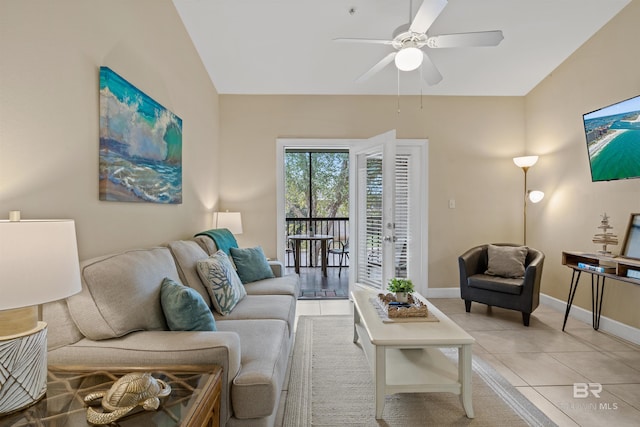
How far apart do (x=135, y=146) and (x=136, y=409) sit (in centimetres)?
175

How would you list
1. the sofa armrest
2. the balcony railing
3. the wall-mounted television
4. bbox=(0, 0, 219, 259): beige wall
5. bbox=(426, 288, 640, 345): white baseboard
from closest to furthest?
bbox=(0, 0, 219, 259): beige wall < the wall-mounted television < bbox=(426, 288, 640, 345): white baseboard < the sofa armrest < the balcony railing

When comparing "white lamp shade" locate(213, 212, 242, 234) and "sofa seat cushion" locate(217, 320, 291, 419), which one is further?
"white lamp shade" locate(213, 212, 242, 234)

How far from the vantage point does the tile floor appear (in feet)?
6.50

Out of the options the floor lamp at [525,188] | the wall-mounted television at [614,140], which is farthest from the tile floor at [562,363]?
the wall-mounted television at [614,140]

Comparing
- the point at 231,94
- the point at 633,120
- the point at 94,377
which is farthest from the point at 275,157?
the point at 633,120

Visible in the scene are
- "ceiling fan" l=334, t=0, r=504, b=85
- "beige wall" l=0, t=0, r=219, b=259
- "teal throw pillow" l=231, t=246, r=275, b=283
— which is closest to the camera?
"beige wall" l=0, t=0, r=219, b=259

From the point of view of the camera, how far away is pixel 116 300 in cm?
153

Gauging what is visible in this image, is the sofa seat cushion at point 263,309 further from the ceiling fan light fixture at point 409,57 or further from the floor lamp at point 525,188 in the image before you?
the floor lamp at point 525,188

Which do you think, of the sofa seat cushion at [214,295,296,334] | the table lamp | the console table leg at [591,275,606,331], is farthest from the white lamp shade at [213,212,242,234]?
the console table leg at [591,275,606,331]

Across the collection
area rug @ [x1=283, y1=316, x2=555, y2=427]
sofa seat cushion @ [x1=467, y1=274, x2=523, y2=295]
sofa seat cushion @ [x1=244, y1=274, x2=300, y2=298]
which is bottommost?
area rug @ [x1=283, y1=316, x2=555, y2=427]

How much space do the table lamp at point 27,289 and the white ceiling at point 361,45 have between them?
105 inches

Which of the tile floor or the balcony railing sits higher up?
the balcony railing

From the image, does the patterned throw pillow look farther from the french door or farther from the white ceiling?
the white ceiling

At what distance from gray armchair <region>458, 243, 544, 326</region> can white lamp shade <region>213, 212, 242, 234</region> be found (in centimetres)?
265
